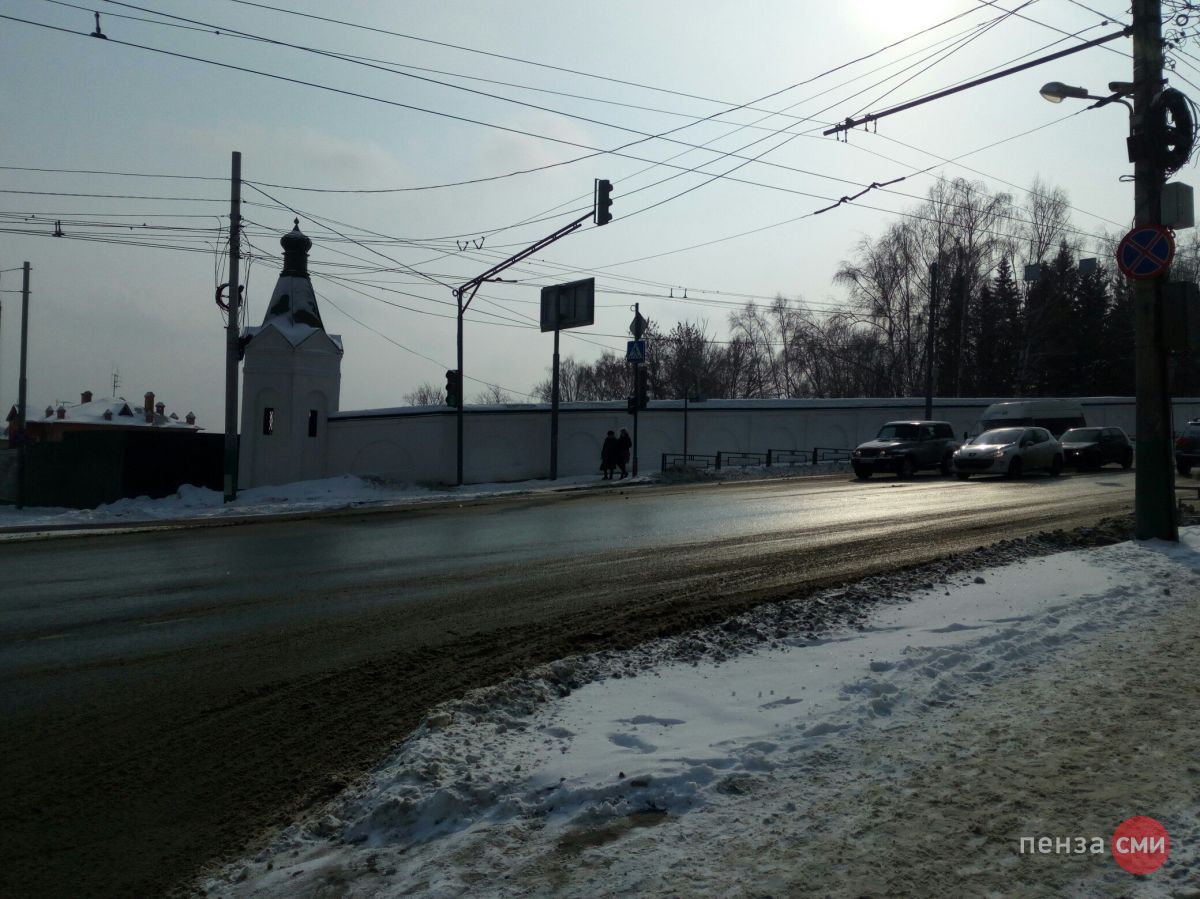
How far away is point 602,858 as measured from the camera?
358cm

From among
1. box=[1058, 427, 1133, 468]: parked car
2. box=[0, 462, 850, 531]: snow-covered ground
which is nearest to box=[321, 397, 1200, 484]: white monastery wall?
box=[0, 462, 850, 531]: snow-covered ground

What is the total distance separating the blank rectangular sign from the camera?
3244 cm

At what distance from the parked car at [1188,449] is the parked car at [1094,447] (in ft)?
10.1

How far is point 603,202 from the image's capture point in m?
20.4

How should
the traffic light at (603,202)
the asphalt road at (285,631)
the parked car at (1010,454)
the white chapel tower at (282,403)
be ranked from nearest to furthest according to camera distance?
1. the asphalt road at (285,631)
2. the traffic light at (603,202)
3. the parked car at (1010,454)
4. the white chapel tower at (282,403)

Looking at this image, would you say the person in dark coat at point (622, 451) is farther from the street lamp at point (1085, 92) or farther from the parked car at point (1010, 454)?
the street lamp at point (1085, 92)

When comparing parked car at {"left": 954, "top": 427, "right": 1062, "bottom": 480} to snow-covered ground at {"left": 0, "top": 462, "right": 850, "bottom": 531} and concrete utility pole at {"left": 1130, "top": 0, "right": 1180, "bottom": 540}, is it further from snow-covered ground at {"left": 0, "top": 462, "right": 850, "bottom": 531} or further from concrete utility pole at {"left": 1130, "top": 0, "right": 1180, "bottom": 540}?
concrete utility pole at {"left": 1130, "top": 0, "right": 1180, "bottom": 540}

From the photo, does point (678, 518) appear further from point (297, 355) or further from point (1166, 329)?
point (297, 355)

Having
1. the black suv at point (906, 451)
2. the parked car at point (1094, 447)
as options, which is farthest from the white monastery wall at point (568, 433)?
the parked car at point (1094, 447)

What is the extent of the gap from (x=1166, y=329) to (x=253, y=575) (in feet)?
36.9

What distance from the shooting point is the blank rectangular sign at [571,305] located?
3244cm

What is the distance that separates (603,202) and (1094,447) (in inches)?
693

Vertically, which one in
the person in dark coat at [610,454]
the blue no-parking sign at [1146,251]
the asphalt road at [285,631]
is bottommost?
the asphalt road at [285,631]

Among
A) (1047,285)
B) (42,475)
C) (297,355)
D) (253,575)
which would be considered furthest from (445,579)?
(1047,285)
